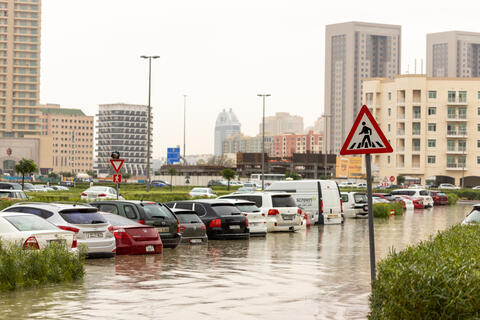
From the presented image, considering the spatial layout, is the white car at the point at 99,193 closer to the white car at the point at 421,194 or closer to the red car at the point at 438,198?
the white car at the point at 421,194

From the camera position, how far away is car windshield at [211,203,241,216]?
25.0m

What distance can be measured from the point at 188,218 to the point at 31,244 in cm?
954

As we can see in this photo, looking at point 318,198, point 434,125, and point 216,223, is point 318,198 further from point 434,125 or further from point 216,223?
point 434,125

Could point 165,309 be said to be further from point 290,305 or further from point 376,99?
point 376,99

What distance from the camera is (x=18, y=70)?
161625mm

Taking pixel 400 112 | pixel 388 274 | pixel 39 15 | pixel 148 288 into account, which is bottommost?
pixel 148 288

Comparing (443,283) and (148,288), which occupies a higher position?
(443,283)

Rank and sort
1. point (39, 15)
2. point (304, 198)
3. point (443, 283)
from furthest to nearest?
point (39, 15), point (304, 198), point (443, 283)

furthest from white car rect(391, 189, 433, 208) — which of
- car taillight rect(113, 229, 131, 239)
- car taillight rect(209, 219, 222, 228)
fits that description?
car taillight rect(113, 229, 131, 239)

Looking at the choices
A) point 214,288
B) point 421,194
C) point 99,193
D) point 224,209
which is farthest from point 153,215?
point 421,194

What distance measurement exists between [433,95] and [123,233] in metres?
104

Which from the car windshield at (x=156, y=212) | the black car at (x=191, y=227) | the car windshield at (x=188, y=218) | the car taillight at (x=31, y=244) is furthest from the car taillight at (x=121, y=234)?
the car taillight at (x=31, y=244)

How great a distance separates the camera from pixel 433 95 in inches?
4579

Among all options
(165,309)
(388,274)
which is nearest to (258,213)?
(165,309)
